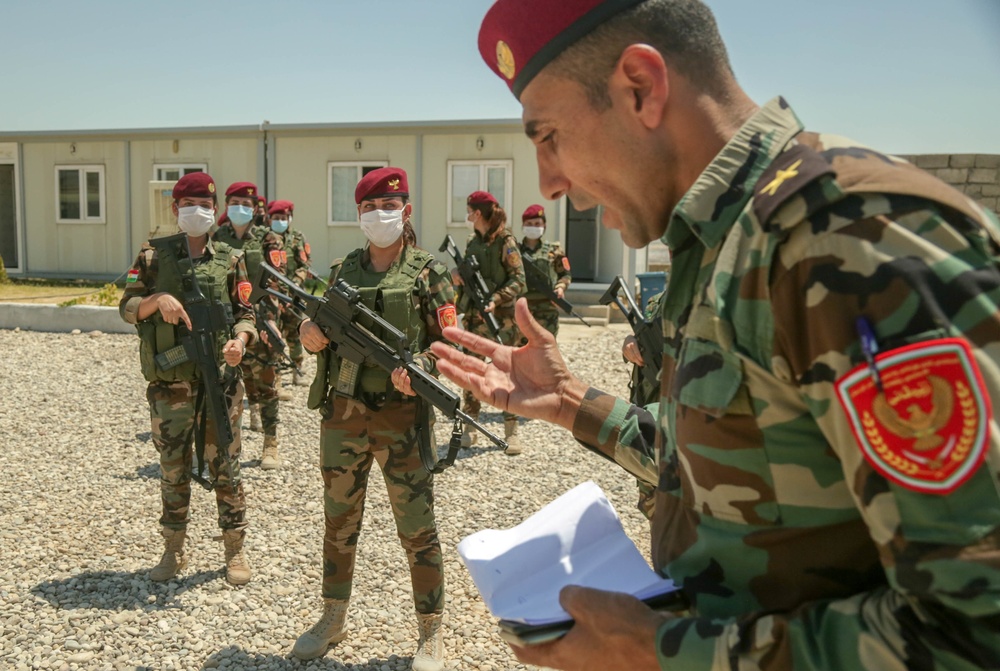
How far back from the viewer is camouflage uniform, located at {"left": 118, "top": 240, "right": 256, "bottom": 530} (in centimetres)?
463

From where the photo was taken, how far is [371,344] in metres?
3.86

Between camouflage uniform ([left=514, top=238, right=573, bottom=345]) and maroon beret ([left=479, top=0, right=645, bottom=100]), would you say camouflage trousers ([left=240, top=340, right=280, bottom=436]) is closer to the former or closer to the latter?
camouflage uniform ([left=514, top=238, right=573, bottom=345])

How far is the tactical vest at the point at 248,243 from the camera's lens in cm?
828

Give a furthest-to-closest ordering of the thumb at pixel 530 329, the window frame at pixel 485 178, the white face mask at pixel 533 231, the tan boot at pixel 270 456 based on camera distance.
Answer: the window frame at pixel 485 178 < the white face mask at pixel 533 231 < the tan boot at pixel 270 456 < the thumb at pixel 530 329

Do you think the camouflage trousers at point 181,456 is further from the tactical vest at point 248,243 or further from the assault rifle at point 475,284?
the assault rifle at point 475,284

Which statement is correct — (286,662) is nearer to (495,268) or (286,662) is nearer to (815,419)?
(815,419)

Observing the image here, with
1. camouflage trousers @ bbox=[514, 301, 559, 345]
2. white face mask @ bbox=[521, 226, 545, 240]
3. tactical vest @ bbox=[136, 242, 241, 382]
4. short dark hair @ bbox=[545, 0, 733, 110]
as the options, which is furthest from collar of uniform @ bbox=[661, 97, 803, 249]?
white face mask @ bbox=[521, 226, 545, 240]

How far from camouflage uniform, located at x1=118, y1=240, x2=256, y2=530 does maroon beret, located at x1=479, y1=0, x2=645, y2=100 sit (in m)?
3.69

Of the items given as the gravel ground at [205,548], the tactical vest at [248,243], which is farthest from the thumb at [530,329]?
the tactical vest at [248,243]

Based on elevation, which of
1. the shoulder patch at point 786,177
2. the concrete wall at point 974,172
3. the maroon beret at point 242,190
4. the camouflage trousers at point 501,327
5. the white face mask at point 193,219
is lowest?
the camouflage trousers at point 501,327

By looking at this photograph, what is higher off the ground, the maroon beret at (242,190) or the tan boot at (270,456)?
the maroon beret at (242,190)

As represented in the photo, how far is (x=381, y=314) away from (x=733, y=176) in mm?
3058

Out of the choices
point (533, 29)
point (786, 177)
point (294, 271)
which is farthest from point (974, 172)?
point (786, 177)

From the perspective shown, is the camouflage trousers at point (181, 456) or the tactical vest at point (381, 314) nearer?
the tactical vest at point (381, 314)
